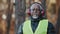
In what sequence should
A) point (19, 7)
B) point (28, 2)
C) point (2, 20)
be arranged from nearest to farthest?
point (19, 7) < point (28, 2) < point (2, 20)

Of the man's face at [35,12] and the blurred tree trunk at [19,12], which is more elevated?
the man's face at [35,12]

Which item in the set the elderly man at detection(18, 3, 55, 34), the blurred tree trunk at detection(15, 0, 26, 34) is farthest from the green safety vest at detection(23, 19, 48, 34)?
the blurred tree trunk at detection(15, 0, 26, 34)

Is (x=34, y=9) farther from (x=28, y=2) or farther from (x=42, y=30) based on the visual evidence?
(x=28, y=2)

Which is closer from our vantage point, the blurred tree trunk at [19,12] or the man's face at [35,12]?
the man's face at [35,12]

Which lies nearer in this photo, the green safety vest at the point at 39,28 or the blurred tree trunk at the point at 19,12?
the green safety vest at the point at 39,28

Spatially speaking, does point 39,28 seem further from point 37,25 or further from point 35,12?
point 35,12

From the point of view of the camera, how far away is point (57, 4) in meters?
4.75

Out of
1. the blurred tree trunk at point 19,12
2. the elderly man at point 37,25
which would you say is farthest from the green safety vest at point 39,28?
the blurred tree trunk at point 19,12

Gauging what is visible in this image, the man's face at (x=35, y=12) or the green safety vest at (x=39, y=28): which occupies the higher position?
the man's face at (x=35, y=12)

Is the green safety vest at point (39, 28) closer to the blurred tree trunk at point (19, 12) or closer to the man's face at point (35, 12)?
the man's face at point (35, 12)

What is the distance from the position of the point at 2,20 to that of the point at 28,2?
66cm

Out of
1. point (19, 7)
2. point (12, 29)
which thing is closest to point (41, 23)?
point (19, 7)

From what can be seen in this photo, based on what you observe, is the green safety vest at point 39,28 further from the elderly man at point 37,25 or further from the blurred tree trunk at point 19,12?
the blurred tree trunk at point 19,12

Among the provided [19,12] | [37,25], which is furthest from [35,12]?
[19,12]
